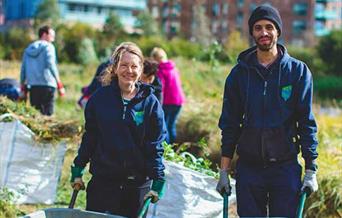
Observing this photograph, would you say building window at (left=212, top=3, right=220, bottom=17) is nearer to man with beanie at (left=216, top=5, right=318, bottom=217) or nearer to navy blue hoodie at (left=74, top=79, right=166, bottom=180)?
navy blue hoodie at (left=74, top=79, right=166, bottom=180)

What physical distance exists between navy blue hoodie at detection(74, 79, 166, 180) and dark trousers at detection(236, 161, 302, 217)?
55 cm

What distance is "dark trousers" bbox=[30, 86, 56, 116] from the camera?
9352 millimetres

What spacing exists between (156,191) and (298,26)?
81838 mm

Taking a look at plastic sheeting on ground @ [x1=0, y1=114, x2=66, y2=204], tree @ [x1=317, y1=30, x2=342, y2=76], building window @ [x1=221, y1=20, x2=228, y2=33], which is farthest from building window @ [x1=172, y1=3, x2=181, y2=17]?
plastic sheeting on ground @ [x1=0, y1=114, x2=66, y2=204]

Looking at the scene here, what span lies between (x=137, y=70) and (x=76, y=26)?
154 ft

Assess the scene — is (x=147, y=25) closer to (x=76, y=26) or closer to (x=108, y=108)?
(x=76, y=26)

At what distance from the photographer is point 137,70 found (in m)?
4.90

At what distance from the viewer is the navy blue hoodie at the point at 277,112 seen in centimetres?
462

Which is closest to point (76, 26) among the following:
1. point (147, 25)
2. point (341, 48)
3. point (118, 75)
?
point (147, 25)

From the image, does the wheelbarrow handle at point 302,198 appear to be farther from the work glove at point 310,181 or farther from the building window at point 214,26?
the building window at point 214,26

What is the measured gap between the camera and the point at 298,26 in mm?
84875

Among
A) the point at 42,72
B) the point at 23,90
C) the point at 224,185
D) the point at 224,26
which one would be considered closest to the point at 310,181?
the point at 224,185

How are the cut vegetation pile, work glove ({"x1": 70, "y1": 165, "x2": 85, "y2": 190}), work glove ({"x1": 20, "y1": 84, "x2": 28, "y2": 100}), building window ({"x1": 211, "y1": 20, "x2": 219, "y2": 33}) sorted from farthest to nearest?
building window ({"x1": 211, "y1": 20, "x2": 219, "y2": 33}) → work glove ({"x1": 20, "y1": 84, "x2": 28, "y2": 100}) → the cut vegetation pile → work glove ({"x1": 70, "y1": 165, "x2": 85, "y2": 190})

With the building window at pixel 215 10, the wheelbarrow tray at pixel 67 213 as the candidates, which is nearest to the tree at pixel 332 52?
the building window at pixel 215 10
